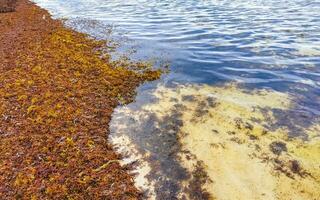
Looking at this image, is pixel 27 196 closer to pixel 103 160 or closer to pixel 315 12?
pixel 103 160

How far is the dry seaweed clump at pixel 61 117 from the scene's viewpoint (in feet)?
19.2

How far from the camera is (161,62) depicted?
1255cm

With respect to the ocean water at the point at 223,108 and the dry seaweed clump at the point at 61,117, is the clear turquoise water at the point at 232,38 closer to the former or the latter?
the ocean water at the point at 223,108

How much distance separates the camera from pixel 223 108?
345 inches

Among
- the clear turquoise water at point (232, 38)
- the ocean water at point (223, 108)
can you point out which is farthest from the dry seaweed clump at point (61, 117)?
the clear turquoise water at point (232, 38)

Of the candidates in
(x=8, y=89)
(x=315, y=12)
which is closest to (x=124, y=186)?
(x=8, y=89)

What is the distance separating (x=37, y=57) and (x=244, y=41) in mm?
9110

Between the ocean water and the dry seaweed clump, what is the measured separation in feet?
→ 1.91

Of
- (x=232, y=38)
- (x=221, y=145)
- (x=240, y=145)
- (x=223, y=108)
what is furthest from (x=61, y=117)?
(x=232, y=38)

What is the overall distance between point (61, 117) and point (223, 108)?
4.38m

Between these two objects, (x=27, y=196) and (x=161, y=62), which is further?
(x=161, y=62)

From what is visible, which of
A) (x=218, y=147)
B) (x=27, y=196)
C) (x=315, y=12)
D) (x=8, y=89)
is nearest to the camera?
(x=27, y=196)

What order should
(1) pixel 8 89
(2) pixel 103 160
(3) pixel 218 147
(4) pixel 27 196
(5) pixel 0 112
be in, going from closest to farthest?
(4) pixel 27 196 < (2) pixel 103 160 < (3) pixel 218 147 < (5) pixel 0 112 < (1) pixel 8 89

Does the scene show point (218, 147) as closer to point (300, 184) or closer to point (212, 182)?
point (212, 182)
